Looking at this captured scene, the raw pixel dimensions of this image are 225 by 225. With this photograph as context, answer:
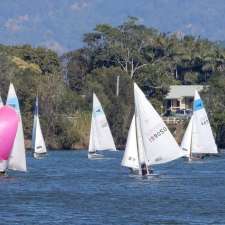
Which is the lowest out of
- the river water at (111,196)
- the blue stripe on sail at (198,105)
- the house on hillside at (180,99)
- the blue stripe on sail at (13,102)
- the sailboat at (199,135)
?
the river water at (111,196)

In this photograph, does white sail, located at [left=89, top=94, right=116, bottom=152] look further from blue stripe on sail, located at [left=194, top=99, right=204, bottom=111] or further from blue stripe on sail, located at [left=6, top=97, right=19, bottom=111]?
blue stripe on sail, located at [left=6, top=97, right=19, bottom=111]

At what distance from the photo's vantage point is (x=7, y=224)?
130 feet

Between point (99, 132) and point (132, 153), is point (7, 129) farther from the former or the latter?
point (99, 132)

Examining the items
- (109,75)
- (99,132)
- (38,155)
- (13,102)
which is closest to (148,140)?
(13,102)

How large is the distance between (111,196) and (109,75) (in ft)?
204

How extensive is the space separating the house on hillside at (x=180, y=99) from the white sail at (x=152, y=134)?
63700 mm

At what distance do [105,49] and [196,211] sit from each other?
8107cm

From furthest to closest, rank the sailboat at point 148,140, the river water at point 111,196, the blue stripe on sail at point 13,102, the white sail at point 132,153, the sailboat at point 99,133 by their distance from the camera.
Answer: the sailboat at point 99,133, the blue stripe on sail at point 13,102, the white sail at point 132,153, the sailboat at point 148,140, the river water at point 111,196

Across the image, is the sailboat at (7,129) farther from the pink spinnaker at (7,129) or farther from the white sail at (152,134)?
the white sail at (152,134)

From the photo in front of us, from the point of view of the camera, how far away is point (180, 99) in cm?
12544

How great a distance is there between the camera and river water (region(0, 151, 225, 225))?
42.0 meters

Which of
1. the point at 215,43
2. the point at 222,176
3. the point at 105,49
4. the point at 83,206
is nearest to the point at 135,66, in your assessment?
the point at 105,49

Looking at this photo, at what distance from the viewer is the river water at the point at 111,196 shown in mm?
41969

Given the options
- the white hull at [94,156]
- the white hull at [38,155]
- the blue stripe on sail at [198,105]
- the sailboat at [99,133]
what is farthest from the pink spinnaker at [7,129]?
the sailboat at [99,133]
